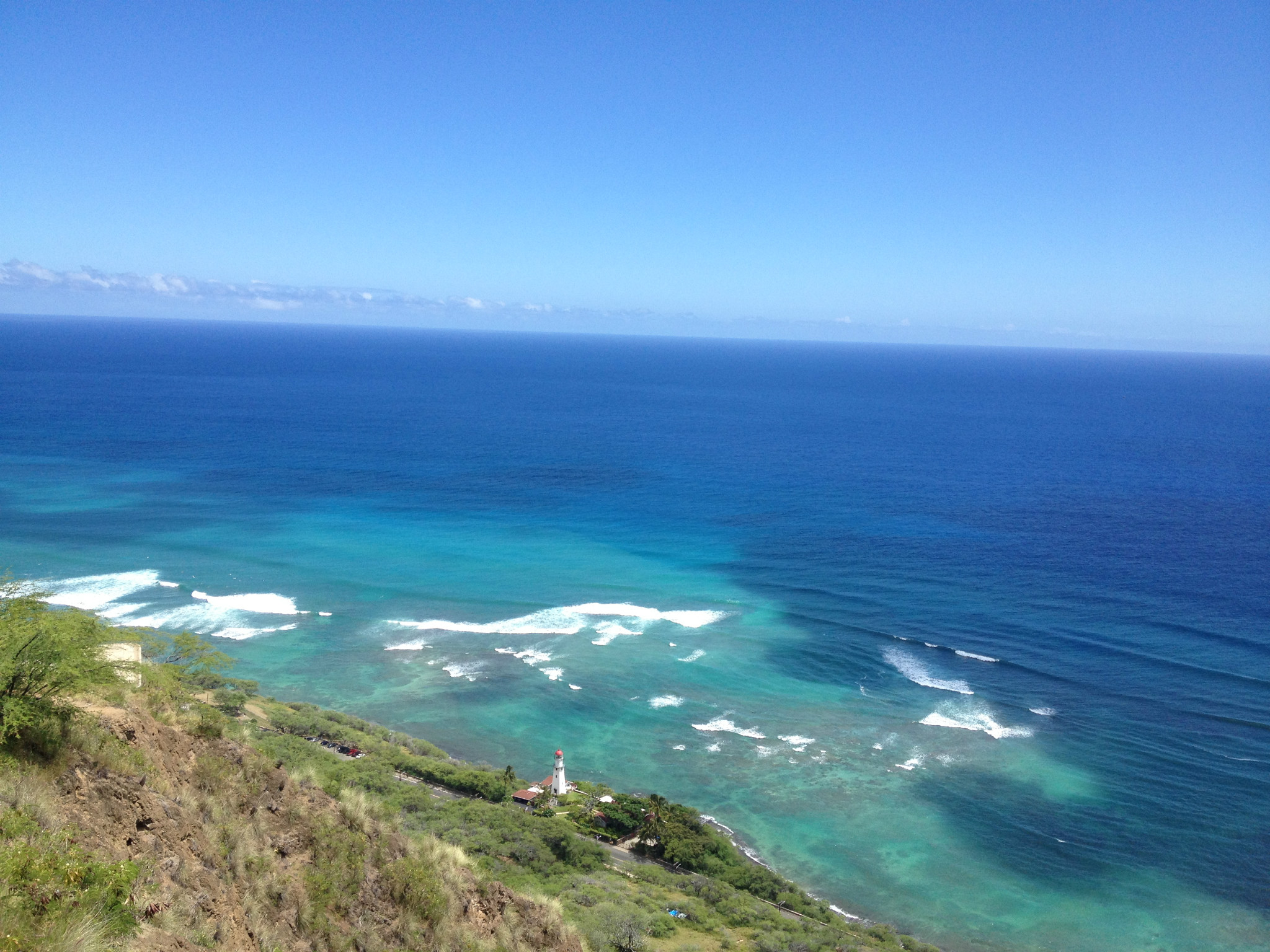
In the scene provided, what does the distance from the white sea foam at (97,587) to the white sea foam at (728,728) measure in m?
35.6

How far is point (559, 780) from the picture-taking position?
117ft

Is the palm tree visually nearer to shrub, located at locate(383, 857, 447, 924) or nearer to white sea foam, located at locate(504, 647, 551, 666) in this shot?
shrub, located at locate(383, 857, 447, 924)

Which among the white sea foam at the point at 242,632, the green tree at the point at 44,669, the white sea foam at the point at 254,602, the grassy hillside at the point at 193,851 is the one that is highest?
the green tree at the point at 44,669

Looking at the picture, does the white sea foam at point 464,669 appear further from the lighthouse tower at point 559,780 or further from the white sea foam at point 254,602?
the lighthouse tower at point 559,780

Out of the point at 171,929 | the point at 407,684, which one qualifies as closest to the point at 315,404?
the point at 407,684

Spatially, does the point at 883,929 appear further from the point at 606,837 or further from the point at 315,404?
the point at 315,404

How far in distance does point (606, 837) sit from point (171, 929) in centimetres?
2363

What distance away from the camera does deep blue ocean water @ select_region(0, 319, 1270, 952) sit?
115ft

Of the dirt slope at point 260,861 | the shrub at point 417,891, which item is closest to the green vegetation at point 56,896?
the dirt slope at point 260,861

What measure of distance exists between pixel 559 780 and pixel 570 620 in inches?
784

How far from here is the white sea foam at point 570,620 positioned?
53906mm

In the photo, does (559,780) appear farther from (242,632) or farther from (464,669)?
(242,632)

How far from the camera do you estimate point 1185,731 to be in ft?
140

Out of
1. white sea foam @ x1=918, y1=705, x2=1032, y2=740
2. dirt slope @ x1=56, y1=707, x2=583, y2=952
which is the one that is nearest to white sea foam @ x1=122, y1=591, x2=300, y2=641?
dirt slope @ x1=56, y1=707, x2=583, y2=952
